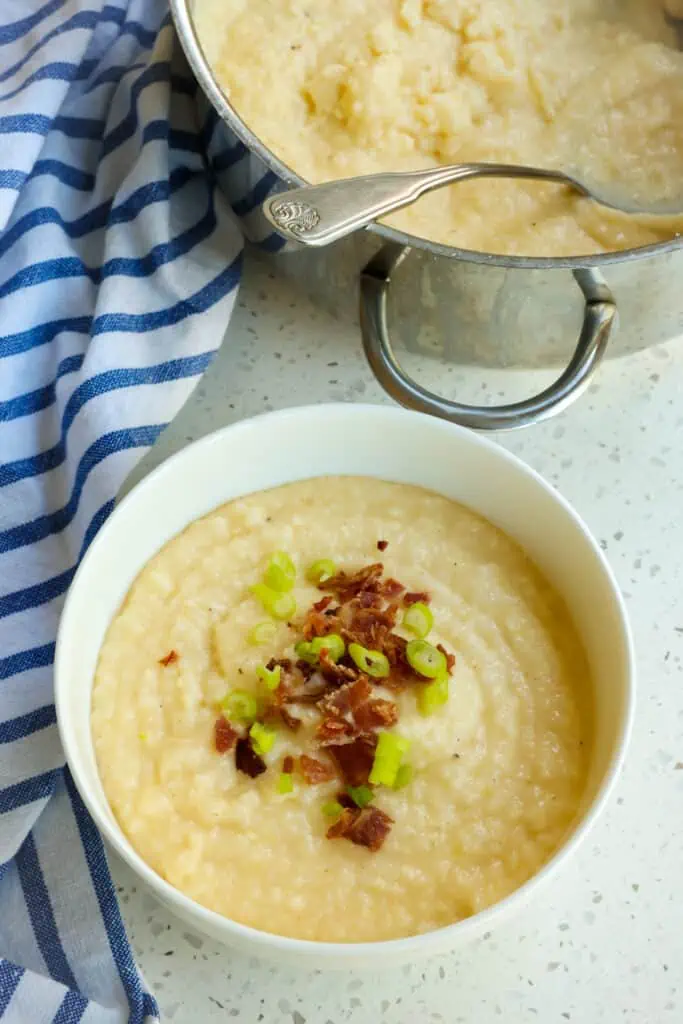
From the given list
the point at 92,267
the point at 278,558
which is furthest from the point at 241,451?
the point at 92,267

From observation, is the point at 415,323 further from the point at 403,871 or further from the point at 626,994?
the point at 626,994

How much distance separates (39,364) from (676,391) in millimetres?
916

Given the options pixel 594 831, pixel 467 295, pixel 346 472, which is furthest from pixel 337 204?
pixel 594 831

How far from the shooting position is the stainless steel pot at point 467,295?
4.09 feet

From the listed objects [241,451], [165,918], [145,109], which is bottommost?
[165,918]

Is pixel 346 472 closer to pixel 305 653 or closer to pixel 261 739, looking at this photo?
pixel 305 653

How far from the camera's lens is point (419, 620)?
3.91 feet

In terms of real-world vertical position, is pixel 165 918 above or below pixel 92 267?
below

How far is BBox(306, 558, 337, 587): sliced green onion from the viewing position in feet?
4.06

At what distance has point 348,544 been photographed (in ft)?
4.16

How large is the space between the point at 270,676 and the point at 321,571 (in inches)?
5.9

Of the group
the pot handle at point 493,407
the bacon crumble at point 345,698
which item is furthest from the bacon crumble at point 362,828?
the pot handle at point 493,407

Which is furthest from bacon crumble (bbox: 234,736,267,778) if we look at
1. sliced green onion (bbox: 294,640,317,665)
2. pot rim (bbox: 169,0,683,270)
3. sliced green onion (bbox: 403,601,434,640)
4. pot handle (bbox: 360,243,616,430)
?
pot rim (bbox: 169,0,683,270)

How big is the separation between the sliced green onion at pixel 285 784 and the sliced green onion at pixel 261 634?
0.15 metres
